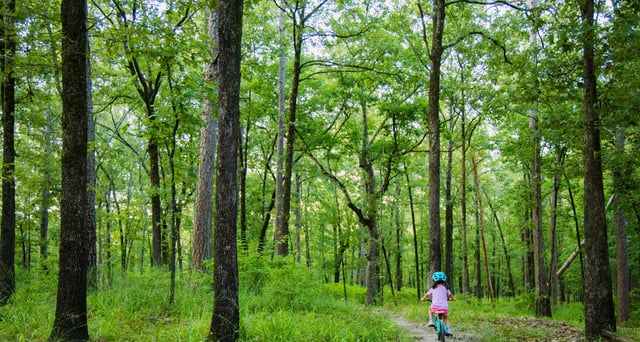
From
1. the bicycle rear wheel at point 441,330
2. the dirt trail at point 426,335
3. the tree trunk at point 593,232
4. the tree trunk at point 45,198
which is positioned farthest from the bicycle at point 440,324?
the tree trunk at point 45,198

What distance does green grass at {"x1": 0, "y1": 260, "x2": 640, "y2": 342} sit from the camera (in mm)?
5844

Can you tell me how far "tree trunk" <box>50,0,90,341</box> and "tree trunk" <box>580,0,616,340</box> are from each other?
9.59 metres

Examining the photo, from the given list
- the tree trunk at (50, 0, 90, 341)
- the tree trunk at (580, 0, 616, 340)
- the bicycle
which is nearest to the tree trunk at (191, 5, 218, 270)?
the tree trunk at (50, 0, 90, 341)

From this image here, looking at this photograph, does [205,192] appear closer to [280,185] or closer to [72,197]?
[280,185]

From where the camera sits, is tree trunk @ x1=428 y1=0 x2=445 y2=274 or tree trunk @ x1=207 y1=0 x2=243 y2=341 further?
tree trunk @ x1=428 y1=0 x2=445 y2=274

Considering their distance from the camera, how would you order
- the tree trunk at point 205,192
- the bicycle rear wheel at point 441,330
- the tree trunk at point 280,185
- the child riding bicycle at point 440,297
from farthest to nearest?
the tree trunk at point 280,185 < the tree trunk at point 205,192 < the child riding bicycle at point 440,297 < the bicycle rear wheel at point 441,330

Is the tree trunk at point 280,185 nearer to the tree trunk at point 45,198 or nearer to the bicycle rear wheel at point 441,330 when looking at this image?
the bicycle rear wheel at point 441,330

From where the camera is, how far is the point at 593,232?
8828 mm

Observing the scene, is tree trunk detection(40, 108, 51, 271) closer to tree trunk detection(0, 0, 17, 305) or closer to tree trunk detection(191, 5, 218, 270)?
tree trunk detection(0, 0, 17, 305)

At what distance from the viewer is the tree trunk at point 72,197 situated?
5.27 m

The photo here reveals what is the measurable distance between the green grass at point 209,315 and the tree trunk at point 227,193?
1.48ft

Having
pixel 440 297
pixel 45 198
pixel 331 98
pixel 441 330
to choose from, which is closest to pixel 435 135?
pixel 440 297

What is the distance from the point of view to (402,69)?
50.9 ft

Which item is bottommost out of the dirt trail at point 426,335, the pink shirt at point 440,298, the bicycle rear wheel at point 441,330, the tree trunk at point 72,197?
the dirt trail at point 426,335
